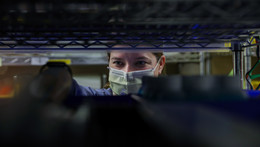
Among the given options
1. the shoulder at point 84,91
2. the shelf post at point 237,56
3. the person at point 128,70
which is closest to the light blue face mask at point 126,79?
the person at point 128,70

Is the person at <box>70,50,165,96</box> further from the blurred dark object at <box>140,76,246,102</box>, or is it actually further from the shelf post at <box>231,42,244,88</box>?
the blurred dark object at <box>140,76,246,102</box>

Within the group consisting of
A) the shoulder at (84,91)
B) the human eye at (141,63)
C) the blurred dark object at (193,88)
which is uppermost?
the human eye at (141,63)

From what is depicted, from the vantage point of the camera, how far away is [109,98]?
68 cm

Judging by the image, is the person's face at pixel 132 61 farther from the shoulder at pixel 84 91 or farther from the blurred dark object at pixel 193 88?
the blurred dark object at pixel 193 88

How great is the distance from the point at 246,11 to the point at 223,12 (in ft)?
0.16

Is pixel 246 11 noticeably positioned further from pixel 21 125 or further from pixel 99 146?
pixel 21 125

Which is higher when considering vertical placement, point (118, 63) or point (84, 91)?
point (118, 63)

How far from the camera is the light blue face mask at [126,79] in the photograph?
1254 millimetres

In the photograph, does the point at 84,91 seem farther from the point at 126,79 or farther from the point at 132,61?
the point at 132,61

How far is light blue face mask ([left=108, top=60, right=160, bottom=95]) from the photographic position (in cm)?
125

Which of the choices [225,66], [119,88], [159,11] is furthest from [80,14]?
[225,66]

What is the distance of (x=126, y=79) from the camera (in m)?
1.27

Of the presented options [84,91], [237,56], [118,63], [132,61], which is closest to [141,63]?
[132,61]

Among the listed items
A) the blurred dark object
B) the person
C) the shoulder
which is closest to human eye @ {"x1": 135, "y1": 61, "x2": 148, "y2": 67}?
the person
